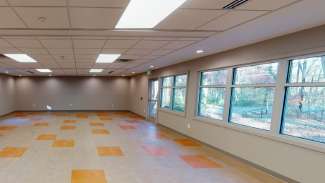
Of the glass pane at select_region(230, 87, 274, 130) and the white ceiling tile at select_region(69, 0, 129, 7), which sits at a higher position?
the white ceiling tile at select_region(69, 0, 129, 7)

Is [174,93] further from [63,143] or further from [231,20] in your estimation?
[231,20]

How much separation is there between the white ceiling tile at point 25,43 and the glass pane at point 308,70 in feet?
16.2

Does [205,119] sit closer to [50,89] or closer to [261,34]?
[261,34]

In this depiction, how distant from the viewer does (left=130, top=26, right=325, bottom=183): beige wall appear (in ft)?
10.2

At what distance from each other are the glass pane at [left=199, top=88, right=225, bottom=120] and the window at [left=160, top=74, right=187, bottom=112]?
107 centimetres

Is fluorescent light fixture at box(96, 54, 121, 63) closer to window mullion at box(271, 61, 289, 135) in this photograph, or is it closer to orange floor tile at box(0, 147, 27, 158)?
orange floor tile at box(0, 147, 27, 158)

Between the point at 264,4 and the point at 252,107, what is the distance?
9.29 feet

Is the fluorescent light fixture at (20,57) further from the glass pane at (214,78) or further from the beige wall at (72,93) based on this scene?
the beige wall at (72,93)

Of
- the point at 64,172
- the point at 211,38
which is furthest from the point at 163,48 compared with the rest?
the point at 64,172

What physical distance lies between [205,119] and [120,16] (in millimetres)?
4137

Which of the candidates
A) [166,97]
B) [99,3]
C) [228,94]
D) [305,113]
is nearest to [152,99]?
[166,97]

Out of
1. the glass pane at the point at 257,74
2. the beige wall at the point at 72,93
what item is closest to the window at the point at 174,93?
the glass pane at the point at 257,74

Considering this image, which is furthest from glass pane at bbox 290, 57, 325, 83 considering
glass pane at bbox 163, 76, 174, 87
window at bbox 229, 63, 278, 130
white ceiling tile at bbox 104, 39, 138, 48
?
glass pane at bbox 163, 76, 174, 87

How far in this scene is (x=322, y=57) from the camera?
3193 millimetres
